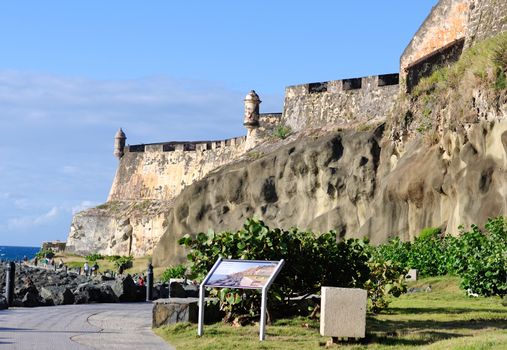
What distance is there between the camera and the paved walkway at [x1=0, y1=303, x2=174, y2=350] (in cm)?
1452

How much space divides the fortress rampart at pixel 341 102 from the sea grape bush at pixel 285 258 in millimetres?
28327

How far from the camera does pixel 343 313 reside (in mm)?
14422

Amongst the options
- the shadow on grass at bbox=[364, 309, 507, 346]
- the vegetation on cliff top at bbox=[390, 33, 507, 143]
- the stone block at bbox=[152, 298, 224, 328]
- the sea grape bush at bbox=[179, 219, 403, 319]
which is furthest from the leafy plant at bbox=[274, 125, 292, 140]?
the stone block at bbox=[152, 298, 224, 328]

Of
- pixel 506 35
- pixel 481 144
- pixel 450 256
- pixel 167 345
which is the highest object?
pixel 506 35

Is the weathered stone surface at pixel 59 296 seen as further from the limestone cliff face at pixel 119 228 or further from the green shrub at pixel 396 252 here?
the limestone cliff face at pixel 119 228

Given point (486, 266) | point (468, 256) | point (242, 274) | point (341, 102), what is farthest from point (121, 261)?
point (242, 274)

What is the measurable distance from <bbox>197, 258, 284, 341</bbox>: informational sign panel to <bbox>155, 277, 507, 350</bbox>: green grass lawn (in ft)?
1.55

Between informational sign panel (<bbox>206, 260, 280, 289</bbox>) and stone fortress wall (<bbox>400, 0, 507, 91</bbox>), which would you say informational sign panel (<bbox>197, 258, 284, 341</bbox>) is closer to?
informational sign panel (<bbox>206, 260, 280, 289</bbox>)

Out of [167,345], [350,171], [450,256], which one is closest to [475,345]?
[167,345]

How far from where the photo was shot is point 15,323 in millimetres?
17562

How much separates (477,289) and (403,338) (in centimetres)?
760

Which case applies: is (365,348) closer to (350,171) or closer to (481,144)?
(481,144)

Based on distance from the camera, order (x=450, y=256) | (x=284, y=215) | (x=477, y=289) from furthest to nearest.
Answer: (x=284, y=215) < (x=450, y=256) < (x=477, y=289)

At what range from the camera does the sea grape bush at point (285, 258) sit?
17062 mm
